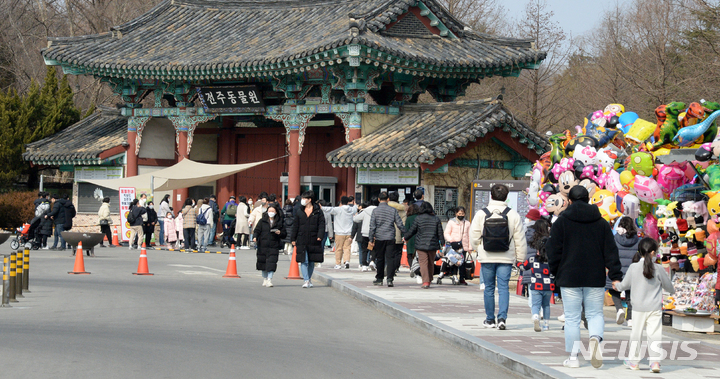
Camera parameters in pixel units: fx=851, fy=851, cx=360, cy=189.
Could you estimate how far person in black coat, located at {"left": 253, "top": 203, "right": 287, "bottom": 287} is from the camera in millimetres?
16781

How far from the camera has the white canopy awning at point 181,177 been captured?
27328 millimetres

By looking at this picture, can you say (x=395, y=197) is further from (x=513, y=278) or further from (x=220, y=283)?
(x=220, y=283)

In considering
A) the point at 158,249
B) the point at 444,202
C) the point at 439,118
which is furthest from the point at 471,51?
the point at 158,249

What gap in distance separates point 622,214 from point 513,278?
6501 millimetres

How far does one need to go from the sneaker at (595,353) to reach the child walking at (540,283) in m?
2.51

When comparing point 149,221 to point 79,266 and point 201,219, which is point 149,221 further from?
point 79,266

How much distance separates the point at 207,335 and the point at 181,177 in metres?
17.4

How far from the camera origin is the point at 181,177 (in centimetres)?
2733

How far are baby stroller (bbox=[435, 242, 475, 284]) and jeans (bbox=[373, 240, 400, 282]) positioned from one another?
1353 mm

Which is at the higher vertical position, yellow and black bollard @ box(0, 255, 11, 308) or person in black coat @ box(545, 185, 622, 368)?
person in black coat @ box(545, 185, 622, 368)

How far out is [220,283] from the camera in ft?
57.2

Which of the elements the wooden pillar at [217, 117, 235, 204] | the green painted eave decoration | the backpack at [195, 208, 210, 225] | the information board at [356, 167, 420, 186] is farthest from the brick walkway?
the wooden pillar at [217, 117, 235, 204]

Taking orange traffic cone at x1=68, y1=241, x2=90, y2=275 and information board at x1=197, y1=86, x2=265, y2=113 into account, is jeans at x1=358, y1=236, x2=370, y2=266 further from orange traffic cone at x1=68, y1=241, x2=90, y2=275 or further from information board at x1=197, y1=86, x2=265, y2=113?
information board at x1=197, y1=86, x2=265, y2=113

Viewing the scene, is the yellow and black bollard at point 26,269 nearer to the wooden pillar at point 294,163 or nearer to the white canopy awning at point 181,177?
the white canopy awning at point 181,177
